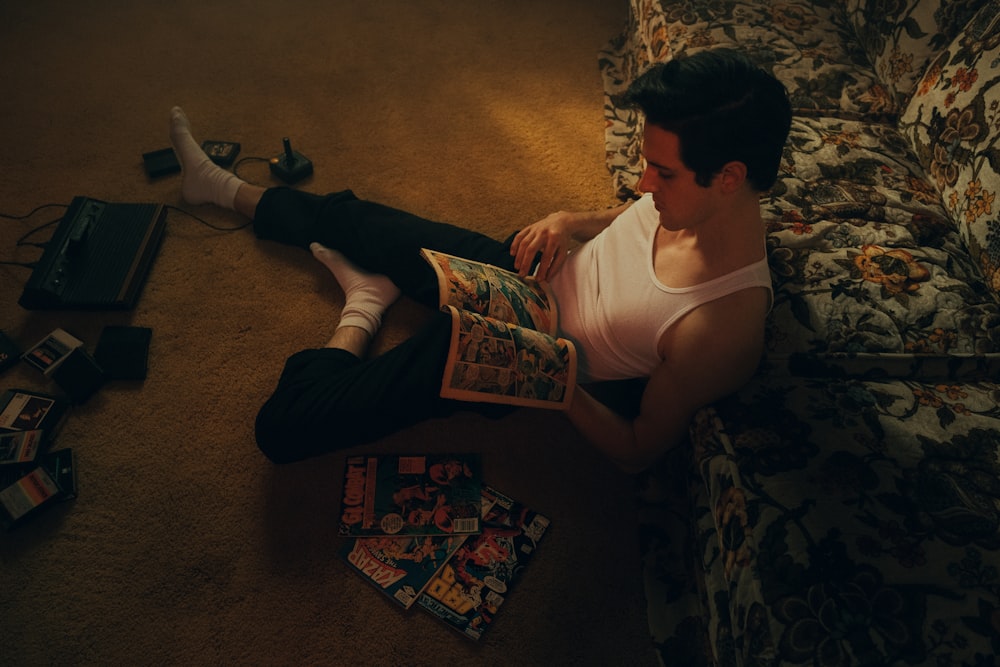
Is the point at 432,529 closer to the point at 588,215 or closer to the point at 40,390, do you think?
the point at 588,215

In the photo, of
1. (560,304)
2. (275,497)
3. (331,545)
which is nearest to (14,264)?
(275,497)

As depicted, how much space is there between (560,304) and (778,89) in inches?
23.6

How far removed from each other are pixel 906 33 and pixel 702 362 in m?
1.29

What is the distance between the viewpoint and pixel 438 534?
4.24 ft

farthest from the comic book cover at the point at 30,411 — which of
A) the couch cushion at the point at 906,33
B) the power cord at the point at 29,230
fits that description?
the couch cushion at the point at 906,33

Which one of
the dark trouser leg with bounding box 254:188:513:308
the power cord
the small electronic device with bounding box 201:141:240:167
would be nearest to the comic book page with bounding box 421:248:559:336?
the dark trouser leg with bounding box 254:188:513:308

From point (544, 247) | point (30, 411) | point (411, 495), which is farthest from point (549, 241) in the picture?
point (30, 411)

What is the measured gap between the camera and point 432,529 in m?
1.30

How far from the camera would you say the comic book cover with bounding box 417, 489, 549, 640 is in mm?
1220

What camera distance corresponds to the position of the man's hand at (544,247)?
4.59 ft

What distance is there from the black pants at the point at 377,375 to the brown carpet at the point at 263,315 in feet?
0.56

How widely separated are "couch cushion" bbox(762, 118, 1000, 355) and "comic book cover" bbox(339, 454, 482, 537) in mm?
696

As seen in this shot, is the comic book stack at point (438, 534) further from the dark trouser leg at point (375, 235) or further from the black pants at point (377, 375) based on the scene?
the dark trouser leg at point (375, 235)

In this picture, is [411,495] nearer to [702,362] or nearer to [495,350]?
[495,350]
